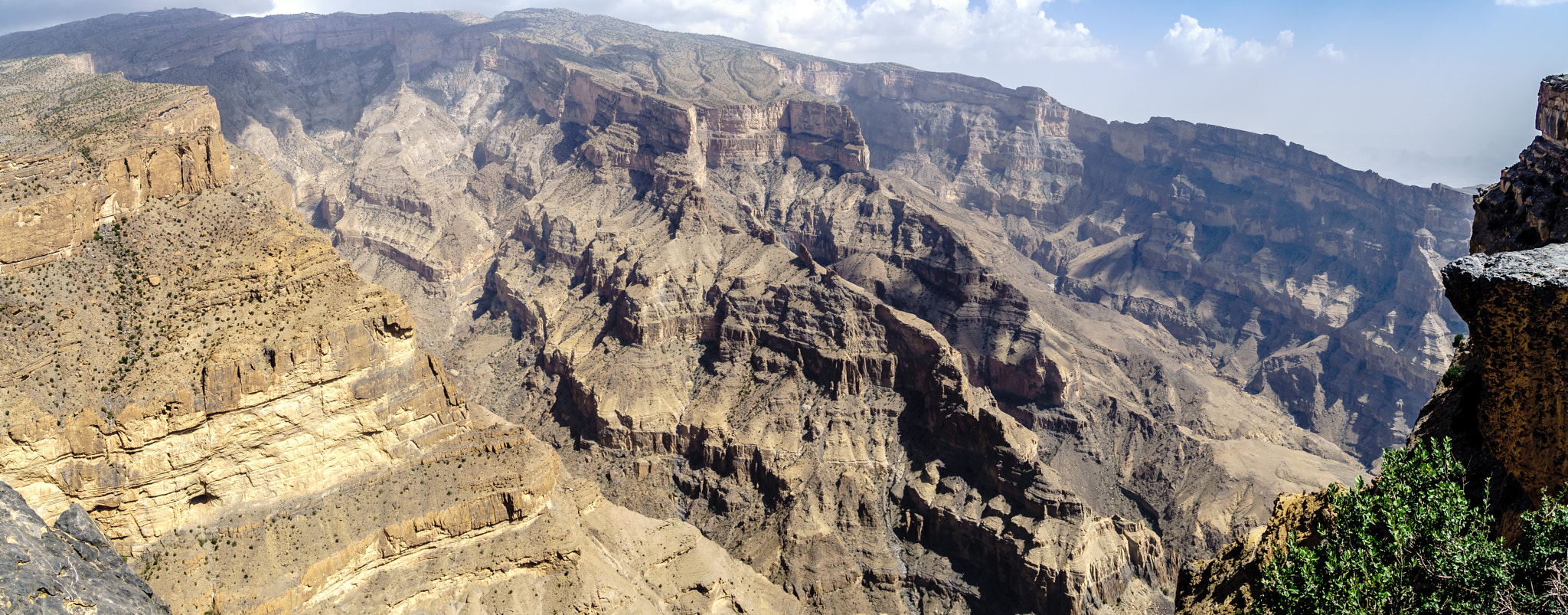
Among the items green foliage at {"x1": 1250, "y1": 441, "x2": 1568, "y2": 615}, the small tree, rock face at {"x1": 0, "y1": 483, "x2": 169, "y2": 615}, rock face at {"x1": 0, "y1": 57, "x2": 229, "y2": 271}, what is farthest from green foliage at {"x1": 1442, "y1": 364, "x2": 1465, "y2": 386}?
rock face at {"x1": 0, "y1": 57, "x2": 229, "y2": 271}

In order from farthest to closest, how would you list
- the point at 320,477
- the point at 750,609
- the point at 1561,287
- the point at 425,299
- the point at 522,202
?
the point at 522,202 < the point at 425,299 < the point at 750,609 < the point at 320,477 < the point at 1561,287

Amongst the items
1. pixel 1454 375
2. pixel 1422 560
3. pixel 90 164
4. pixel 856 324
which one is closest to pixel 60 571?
pixel 90 164

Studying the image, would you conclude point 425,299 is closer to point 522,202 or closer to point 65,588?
point 522,202

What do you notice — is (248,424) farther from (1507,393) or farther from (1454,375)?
(1454,375)

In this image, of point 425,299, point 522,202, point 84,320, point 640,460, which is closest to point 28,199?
point 84,320

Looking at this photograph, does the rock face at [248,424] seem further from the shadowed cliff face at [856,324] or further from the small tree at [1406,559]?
the small tree at [1406,559]

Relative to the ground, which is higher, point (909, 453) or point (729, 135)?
point (729, 135)
